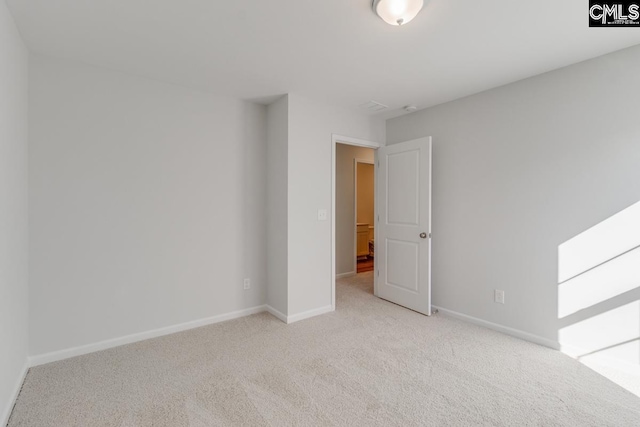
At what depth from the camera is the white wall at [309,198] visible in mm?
3213

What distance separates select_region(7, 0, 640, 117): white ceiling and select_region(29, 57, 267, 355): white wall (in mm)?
315

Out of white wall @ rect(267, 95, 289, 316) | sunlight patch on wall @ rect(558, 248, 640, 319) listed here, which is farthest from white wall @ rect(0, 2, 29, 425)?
sunlight patch on wall @ rect(558, 248, 640, 319)

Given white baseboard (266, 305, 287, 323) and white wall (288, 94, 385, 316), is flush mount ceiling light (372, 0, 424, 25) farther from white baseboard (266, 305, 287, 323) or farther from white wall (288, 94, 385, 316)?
white baseboard (266, 305, 287, 323)

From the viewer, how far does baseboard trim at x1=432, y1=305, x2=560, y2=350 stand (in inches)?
104

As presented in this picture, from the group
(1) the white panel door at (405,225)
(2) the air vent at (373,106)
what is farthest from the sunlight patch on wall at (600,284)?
(2) the air vent at (373,106)

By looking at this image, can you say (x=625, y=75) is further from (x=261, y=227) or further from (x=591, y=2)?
(x=261, y=227)

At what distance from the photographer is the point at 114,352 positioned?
252cm

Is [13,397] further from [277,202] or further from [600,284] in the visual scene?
[600,284]

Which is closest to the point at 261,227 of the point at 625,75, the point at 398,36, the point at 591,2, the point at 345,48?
the point at 345,48

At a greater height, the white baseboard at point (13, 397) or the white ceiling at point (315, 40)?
the white ceiling at point (315, 40)

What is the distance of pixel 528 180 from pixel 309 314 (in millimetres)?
2576

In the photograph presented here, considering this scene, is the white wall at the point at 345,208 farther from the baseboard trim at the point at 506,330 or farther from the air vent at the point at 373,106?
the baseboard trim at the point at 506,330

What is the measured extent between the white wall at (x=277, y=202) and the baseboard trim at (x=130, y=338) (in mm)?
401

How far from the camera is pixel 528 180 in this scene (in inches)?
109
